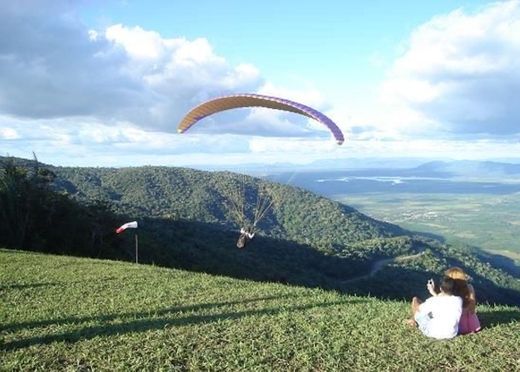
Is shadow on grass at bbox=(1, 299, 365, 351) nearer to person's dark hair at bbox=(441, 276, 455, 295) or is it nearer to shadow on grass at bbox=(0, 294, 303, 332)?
shadow on grass at bbox=(0, 294, 303, 332)

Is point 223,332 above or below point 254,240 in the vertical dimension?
above

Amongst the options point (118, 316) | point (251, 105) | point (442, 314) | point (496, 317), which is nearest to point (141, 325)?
point (118, 316)

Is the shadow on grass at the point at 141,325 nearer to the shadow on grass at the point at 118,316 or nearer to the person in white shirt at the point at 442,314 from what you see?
the shadow on grass at the point at 118,316

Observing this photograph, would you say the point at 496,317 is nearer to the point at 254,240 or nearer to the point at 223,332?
the point at 223,332

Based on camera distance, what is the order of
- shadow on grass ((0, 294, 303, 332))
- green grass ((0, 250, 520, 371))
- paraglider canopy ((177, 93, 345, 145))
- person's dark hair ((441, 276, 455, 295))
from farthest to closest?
paraglider canopy ((177, 93, 345, 145)) → shadow on grass ((0, 294, 303, 332)) → person's dark hair ((441, 276, 455, 295)) → green grass ((0, 250, 520, 371))

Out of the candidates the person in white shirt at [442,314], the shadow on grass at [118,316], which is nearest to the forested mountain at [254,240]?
the shadow on grass at [118,316]

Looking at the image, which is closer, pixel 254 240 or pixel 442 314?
pixel 442 314

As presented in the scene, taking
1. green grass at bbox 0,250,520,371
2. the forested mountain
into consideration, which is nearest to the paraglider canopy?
green grass at bbox 0,250,520,371
